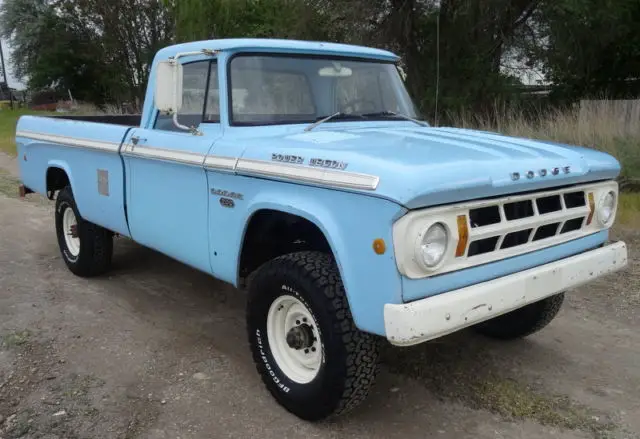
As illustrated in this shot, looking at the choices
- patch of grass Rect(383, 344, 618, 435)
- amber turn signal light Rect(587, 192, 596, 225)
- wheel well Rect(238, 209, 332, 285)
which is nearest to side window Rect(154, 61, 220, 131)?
wheel well Rect(238, 209, 332, 285)

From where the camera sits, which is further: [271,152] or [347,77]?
[347,77]

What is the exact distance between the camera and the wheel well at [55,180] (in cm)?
591

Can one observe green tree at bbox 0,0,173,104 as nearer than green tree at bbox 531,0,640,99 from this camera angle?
No

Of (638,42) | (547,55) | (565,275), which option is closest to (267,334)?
(565,275)

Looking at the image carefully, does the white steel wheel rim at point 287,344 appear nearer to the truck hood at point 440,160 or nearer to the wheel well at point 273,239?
the wheel well at point 273,239

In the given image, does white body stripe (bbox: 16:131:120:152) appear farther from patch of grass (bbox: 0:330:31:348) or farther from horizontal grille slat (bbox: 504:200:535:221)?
horizontal grille slat (bbox: 504:200:535:221)

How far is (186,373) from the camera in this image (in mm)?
3797

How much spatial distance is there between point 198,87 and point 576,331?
317cm

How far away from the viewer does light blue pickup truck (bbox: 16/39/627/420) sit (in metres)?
2.67

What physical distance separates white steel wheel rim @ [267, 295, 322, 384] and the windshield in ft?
3.85

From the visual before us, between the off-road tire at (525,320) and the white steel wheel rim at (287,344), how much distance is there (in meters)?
1.55

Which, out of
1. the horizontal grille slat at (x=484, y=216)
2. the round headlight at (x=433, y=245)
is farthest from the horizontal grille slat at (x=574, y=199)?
the round headlight at (x=433, y=245)

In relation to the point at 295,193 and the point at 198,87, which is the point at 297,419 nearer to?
the point at 295,193

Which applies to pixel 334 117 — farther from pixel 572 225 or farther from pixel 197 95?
pixel 572 225
